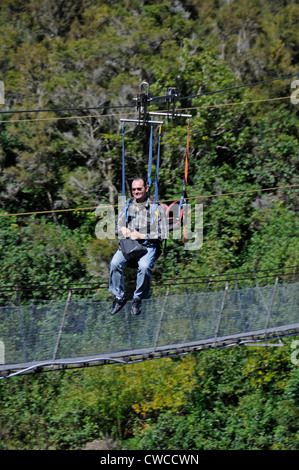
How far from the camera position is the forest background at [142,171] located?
12336mm

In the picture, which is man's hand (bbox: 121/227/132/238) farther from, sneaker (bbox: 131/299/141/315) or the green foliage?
the green foliage

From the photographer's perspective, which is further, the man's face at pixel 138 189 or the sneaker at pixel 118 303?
the sneaker at pixel 118 303

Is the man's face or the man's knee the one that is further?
the man's knee

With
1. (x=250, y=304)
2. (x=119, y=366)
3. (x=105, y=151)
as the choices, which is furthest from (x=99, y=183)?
(x=250, y=304)

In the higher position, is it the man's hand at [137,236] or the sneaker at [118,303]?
the man's hand at [137,236]

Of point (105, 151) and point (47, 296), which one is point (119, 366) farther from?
point (105, 151)

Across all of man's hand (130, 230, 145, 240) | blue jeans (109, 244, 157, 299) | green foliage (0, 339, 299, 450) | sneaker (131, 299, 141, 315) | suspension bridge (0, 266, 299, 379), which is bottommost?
green foliage (0, 339, 299, 450)

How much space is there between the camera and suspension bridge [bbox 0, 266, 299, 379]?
8.52 metres

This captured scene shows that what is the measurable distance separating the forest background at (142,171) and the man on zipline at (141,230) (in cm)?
322

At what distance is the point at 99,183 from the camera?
14.1m

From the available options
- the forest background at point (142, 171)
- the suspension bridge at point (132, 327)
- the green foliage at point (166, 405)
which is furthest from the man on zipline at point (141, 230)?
the green foliage at point (166, 405)

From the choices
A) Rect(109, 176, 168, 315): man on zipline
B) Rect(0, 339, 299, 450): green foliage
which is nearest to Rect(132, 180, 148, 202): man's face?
Rect(109, 176, 168, 315): man on zipline

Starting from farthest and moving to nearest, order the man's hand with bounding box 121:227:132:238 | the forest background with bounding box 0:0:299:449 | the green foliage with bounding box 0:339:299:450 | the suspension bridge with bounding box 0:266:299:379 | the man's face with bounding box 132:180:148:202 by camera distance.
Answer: the forest background with bounding box 0:0:299:449 → the green foliage with bounding box 0:339:299:450 → the suspension bridge with bounding box 0:266:299:379 → the man's hand with bounding box 121:227:132:238 → the man's face with bounding box 132:180:148:202

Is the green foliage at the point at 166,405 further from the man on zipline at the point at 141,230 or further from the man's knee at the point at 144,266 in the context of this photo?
the man's knee at the point at 144,266
